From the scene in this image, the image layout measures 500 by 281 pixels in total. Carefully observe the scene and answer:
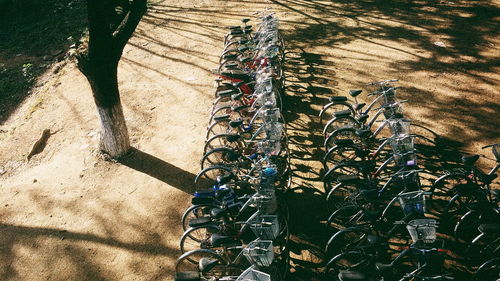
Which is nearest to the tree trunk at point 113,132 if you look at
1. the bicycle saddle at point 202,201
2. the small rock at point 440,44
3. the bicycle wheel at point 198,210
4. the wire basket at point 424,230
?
the bicycle wheel at point 198,210

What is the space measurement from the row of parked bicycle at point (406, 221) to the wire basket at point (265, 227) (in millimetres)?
746

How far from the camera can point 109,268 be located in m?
4.61

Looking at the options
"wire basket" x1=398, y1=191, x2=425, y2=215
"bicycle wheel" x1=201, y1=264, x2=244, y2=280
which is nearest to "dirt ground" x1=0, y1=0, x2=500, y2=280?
"bicycle wheel" x1=201, y1=264, x2=244, y2=280

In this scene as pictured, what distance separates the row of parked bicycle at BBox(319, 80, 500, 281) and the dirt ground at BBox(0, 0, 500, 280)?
61 centimetres

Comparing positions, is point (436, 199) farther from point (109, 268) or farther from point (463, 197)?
point (109, 268)

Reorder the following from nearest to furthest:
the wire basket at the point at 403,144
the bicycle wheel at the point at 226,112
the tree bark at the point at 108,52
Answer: the wire basket at the point at 403,144, the tree bark at the point at 108,52, the bicycle wheel at the point at 226,112

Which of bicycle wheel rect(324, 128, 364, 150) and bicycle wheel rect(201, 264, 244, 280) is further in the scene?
bicycle wheel rect(324, 128, 364, 150)

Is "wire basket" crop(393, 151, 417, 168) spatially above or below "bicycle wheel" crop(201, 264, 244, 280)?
above

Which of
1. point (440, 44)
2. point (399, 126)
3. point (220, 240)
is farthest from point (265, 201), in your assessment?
point (440, 44)

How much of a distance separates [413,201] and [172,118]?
5.40m

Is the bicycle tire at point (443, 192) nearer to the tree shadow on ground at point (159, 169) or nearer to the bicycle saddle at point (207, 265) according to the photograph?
the bicycle saddle at point (207, 265)

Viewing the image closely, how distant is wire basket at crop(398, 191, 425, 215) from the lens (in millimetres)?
3861

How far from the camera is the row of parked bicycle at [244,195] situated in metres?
3.73

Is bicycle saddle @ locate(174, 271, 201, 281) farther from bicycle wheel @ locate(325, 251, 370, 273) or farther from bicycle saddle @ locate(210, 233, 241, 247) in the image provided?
bicycle wheel @ locate(325, 251, 370, 273)
